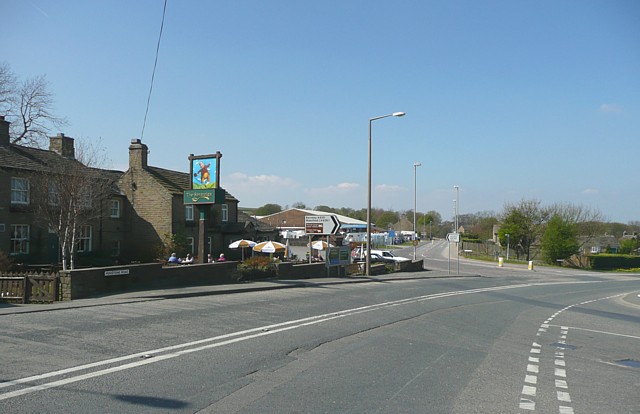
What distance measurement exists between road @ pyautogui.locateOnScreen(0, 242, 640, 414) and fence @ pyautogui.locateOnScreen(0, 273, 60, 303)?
8.28 ft

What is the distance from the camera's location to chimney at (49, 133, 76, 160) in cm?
3425

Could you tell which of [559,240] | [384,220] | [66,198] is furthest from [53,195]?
[384,220]

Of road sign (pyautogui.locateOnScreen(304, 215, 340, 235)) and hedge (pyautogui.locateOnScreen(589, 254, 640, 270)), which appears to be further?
hedge (pyautogui.locateOnScreen(589, 254, 640, 270))

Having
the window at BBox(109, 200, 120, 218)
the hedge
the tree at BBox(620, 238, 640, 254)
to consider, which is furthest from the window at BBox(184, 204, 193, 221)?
the tree at BBox(620, 238, 640, 254)

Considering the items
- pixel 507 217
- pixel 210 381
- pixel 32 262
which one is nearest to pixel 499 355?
pixel 210 381

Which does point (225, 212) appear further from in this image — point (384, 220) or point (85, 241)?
point (384, 220)

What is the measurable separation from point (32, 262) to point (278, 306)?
62.9 ft

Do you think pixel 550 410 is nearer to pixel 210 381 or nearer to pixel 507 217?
pixel 210 381

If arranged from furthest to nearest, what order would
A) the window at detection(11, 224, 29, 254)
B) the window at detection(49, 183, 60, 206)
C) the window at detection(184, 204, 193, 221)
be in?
the window at detection(184, 204, 193, 221) → the window at detection(11, 224, 29, 254) → the window at detection(49, 183, 60, 206)

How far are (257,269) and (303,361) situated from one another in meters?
16.5

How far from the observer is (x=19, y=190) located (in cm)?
2909

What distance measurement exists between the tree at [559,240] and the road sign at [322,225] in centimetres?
5151

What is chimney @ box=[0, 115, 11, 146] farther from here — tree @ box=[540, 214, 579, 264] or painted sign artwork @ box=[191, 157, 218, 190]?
tree @ box=[540, 214, 579, 264]

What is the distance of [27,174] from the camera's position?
95.7ft
